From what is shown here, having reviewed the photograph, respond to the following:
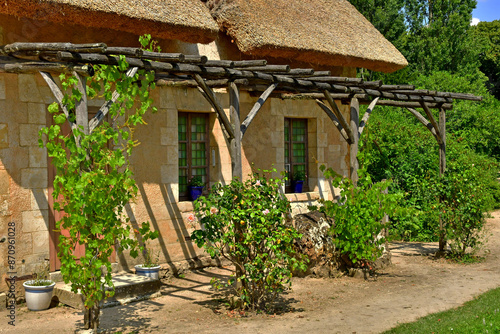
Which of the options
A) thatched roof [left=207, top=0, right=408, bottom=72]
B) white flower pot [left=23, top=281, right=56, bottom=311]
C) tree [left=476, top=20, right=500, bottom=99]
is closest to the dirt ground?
white flower pot [left=23, top=281, right=56, bottom=311]

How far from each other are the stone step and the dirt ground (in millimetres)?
111

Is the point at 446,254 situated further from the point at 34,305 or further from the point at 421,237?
the point at 34,305

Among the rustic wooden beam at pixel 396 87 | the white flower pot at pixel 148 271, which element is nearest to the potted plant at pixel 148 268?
the white flower pot at pixel 148 271

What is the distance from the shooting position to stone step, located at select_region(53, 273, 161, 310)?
6137 mm

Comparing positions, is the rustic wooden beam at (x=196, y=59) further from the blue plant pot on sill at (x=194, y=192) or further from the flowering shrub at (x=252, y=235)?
the blue plant pot on sill at (x=194, y=192)

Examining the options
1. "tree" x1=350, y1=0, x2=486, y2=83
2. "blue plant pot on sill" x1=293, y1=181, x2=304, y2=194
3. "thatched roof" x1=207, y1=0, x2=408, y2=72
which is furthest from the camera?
"tree" x1=350, y1=0, x2=486, y2=83

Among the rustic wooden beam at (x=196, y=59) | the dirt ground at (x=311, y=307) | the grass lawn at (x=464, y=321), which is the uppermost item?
the rustic wooden beam at (x=196, y=59)

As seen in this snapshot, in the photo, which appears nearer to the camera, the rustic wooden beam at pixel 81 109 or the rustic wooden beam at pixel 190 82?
the rustic wooden beam at pixel 81 109

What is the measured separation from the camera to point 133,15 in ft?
21.6

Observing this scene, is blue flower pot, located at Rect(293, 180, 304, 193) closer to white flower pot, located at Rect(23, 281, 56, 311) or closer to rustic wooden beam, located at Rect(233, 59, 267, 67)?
rustic wooden beam, located at Rect(233, 59, 267, 67)

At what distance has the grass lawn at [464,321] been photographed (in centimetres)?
482

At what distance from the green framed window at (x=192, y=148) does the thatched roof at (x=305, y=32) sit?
1.34 meters

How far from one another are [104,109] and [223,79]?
2.35 m

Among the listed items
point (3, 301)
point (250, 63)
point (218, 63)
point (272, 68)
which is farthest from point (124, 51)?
point (3, 301)
